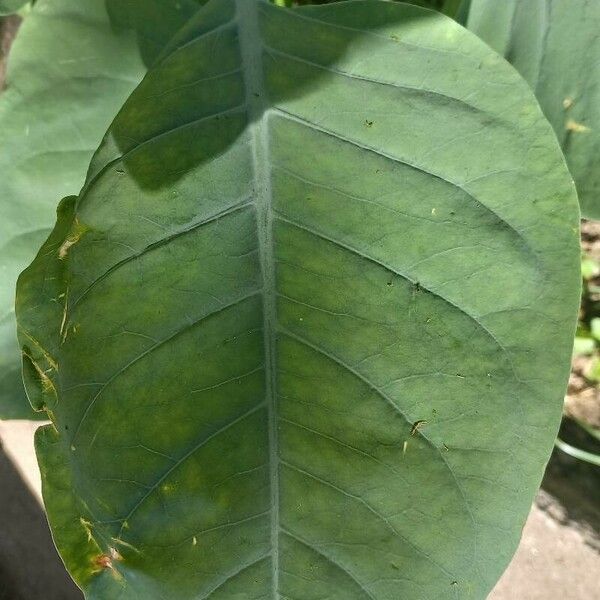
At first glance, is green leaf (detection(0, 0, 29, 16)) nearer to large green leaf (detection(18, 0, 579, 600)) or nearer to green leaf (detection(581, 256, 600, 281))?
large green leaf (detection(18, 0, 579, 600))

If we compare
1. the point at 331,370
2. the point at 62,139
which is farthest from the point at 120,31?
the point at 331,370

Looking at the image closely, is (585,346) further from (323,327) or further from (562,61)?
(323,327)

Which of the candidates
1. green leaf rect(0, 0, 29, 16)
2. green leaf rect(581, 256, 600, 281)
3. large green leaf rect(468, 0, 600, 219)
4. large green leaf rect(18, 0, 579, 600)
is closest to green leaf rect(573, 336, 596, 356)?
green leaf rect(581, 256, 600, 281)

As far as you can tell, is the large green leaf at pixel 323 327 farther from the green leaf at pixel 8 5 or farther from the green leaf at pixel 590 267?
the green leaf at pixel 590 267

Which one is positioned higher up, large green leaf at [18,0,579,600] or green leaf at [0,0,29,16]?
green leaf at [0,0,29,16]

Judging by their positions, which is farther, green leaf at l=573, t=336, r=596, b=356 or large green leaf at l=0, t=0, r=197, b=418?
green leaf at l=573, t=336, r=596, b=356

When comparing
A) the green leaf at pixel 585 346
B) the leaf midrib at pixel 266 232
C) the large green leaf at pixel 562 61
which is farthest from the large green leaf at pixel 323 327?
the green leaf at pixel 585 346

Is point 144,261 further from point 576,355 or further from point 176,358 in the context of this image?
point 576,355
